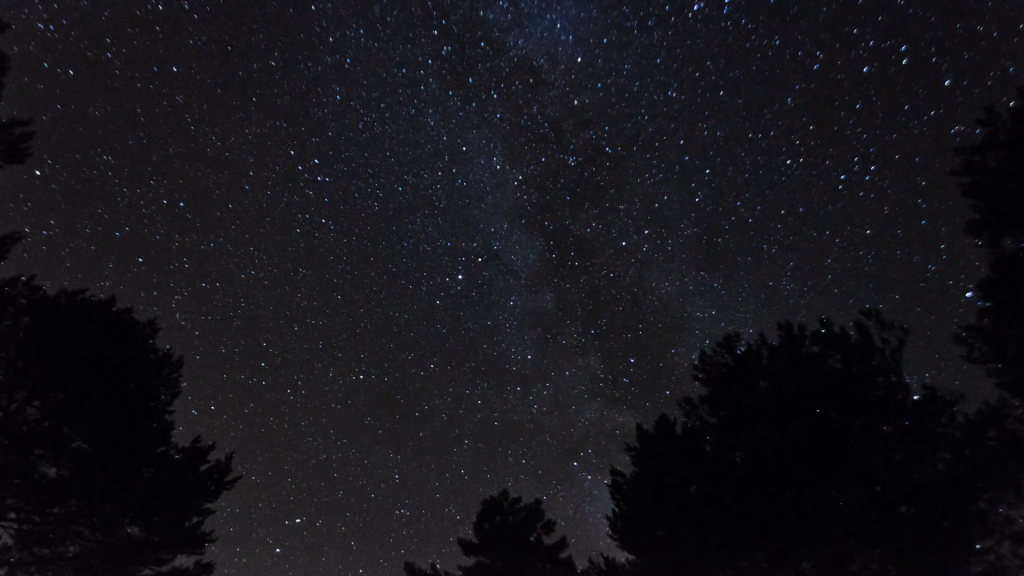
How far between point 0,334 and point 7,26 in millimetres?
5082

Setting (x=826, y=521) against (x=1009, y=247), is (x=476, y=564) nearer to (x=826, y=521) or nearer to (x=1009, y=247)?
(x=826, y=521)

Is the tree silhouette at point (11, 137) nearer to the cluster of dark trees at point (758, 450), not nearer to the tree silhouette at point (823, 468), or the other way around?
the cluster of dark trees at point (758, 450)

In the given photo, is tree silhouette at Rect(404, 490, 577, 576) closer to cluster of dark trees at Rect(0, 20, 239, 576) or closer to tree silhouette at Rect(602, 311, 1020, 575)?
tree silhouette at Rect(602, 311, 1020, 575)

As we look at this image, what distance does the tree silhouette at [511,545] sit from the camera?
18203 millimetres

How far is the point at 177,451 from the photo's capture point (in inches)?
480

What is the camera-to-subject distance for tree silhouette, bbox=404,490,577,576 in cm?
1820

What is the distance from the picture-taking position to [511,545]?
18500mm

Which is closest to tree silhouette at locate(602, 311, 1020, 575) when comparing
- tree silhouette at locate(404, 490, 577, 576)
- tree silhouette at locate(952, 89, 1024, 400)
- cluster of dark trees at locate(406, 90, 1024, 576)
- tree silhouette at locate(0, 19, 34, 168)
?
cluster of dark trees at locate(406, 90, 1024, 576)

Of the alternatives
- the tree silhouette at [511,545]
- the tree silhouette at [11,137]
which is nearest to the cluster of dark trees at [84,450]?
the tree silhouette at [11,137]

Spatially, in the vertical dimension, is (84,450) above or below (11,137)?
below

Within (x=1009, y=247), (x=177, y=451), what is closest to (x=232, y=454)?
(x=177, y=451)

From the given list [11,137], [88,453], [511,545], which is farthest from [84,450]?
[511,545]

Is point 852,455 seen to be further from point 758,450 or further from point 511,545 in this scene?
point 511,545

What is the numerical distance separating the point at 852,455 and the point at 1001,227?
4.91 m
